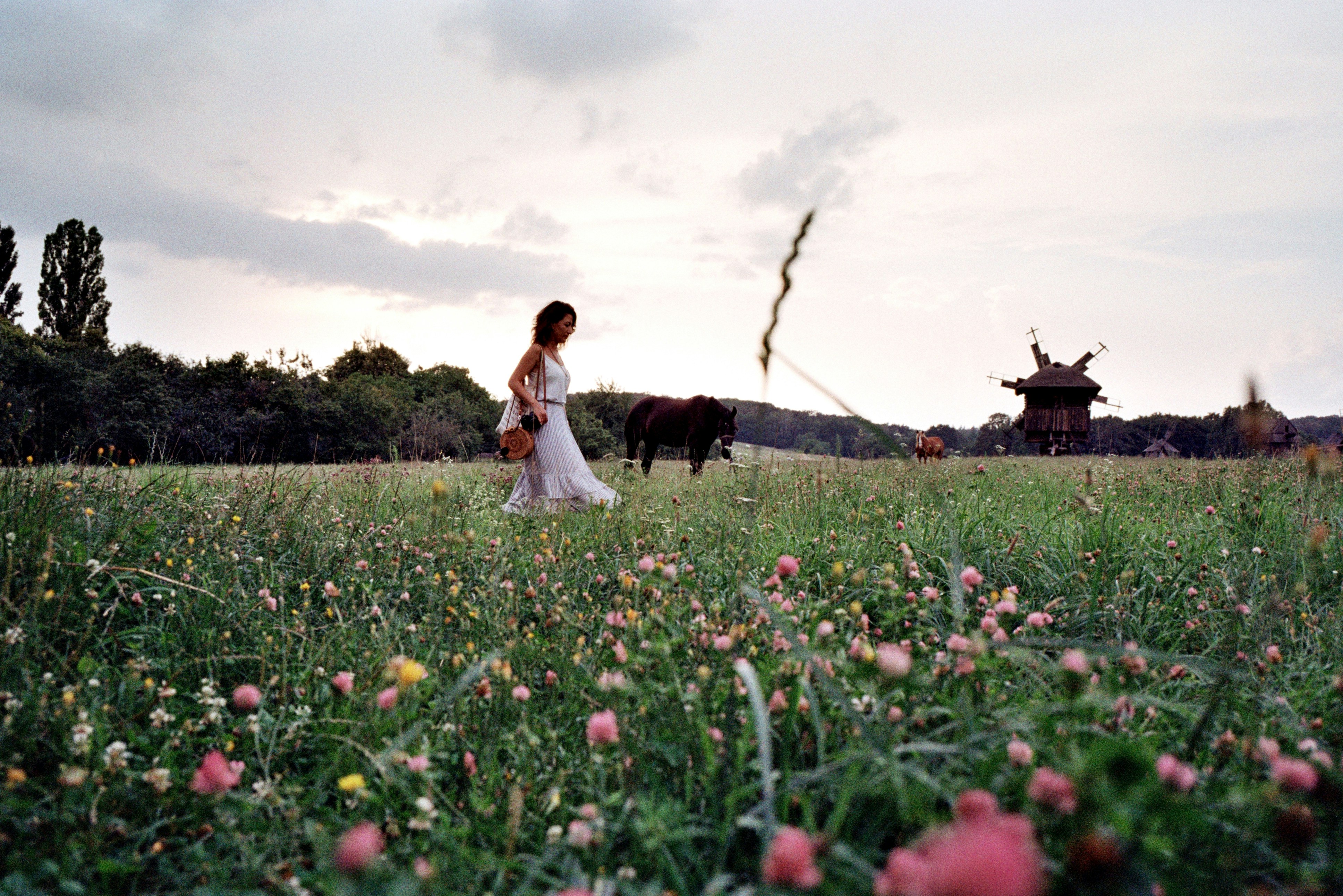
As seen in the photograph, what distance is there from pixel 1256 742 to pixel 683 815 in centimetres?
154

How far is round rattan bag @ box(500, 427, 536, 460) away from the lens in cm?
806

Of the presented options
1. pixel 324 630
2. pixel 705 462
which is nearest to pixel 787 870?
pixel 324 630

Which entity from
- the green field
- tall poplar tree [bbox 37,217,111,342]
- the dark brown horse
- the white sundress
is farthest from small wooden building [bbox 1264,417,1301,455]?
tall poplar tree [bbox 37,217,111,342]

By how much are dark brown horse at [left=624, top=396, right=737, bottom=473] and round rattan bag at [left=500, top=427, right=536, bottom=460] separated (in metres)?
7.09

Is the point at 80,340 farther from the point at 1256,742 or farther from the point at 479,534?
the point at 1256,742

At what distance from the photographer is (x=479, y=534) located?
209 inches

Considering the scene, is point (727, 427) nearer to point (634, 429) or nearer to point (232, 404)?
point (634, 429)

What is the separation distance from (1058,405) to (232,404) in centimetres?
4757

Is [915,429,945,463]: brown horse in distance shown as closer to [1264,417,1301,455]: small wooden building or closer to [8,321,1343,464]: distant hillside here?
[8,321,1343,464]: distant hillside

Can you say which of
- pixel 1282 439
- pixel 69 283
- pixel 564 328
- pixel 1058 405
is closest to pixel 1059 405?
pixel 1058 405

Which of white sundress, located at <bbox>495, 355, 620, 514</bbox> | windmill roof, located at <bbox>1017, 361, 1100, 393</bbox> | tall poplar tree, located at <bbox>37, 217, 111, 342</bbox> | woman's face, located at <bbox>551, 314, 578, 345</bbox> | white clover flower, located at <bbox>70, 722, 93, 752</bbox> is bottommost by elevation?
white clover flower, located at <bbox>70, 722, 93, 752</bbox>

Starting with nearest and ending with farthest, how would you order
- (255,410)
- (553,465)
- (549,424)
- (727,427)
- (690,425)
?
(553,465)
(549,424)
(690,425)
(727,427)
(255,410)

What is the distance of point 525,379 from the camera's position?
28.0ft

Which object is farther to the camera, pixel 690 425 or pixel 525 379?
pixel 690 425
